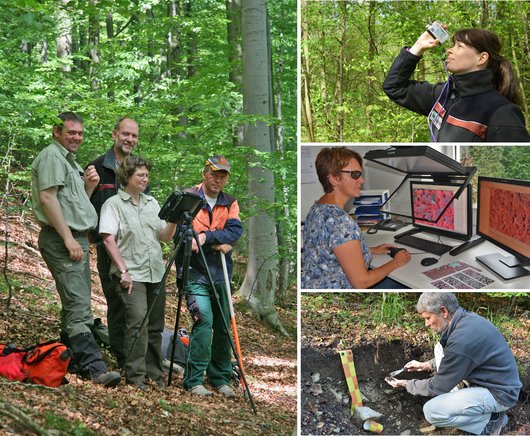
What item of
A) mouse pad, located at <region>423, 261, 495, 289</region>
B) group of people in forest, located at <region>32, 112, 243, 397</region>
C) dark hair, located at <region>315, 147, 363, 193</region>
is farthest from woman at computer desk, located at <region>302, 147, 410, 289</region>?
group of people in forest, located at <region>32, 112, 243, 397</region>

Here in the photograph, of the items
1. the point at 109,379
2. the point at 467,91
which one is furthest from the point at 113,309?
the point at 467,91

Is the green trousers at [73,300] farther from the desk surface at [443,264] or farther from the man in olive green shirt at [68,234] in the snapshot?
the desk surface at [443,264]

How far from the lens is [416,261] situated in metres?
3.64

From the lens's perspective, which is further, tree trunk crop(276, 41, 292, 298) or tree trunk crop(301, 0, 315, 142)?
tree trunk crop(276, 41, 292, 298)

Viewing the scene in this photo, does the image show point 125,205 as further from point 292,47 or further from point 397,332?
point 292,47

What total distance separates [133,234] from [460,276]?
8.15ft

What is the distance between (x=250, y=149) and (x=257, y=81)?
807mm

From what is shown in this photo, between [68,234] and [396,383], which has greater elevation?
[68,234]

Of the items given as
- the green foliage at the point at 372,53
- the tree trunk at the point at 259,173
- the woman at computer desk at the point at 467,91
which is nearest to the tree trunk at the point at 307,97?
the green foliage at the point at 372,53

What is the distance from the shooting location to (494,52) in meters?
3.45

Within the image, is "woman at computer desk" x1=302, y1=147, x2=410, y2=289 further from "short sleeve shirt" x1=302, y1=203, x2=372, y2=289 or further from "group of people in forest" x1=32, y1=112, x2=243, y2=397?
"group of people in forest" x1=32, y1=112, x2=243, y2=397

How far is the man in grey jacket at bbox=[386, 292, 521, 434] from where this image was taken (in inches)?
Answer: 150

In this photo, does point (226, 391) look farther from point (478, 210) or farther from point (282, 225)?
point (282, 225)

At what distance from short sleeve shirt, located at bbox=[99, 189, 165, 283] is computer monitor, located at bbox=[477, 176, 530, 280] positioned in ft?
8.22
